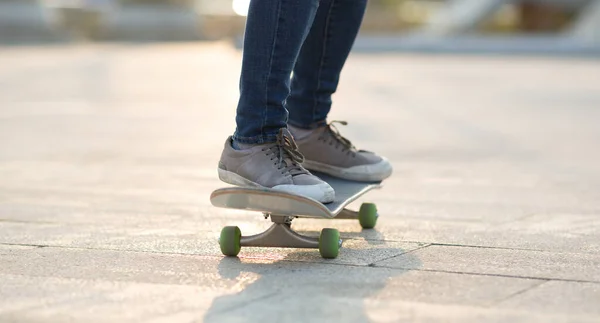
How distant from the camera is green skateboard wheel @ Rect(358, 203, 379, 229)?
3.38m

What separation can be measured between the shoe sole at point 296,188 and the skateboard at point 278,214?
29mm

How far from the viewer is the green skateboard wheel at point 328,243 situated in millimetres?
2812

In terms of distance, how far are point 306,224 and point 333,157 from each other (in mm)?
276

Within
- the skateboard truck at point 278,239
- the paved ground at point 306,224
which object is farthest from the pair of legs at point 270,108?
the paved ground at point 306,224

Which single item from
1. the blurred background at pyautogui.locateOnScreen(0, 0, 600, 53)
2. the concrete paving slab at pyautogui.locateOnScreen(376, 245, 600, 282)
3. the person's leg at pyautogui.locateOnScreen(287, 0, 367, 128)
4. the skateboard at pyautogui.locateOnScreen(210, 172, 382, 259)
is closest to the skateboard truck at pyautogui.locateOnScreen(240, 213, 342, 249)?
the skateboard at pyautogui.locateOnScreen(210, 172, 382, 259)

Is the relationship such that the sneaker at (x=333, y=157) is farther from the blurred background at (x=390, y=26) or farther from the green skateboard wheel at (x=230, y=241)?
the blurred background at (x=390, y=26)

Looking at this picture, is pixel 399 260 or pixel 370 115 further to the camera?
pixel 370 115

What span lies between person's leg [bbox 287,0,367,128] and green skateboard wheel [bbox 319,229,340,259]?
608 mm

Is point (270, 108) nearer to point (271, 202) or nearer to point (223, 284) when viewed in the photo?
point (271, 202)

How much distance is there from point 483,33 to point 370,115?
1886 cm

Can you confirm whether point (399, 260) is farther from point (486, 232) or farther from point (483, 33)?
point (483, 33)

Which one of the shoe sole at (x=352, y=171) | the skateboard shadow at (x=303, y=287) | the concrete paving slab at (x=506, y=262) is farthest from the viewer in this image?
the shoe sole at (x=352, y=171)

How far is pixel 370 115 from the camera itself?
8211 mm

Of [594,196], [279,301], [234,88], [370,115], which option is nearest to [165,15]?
[234,88]
